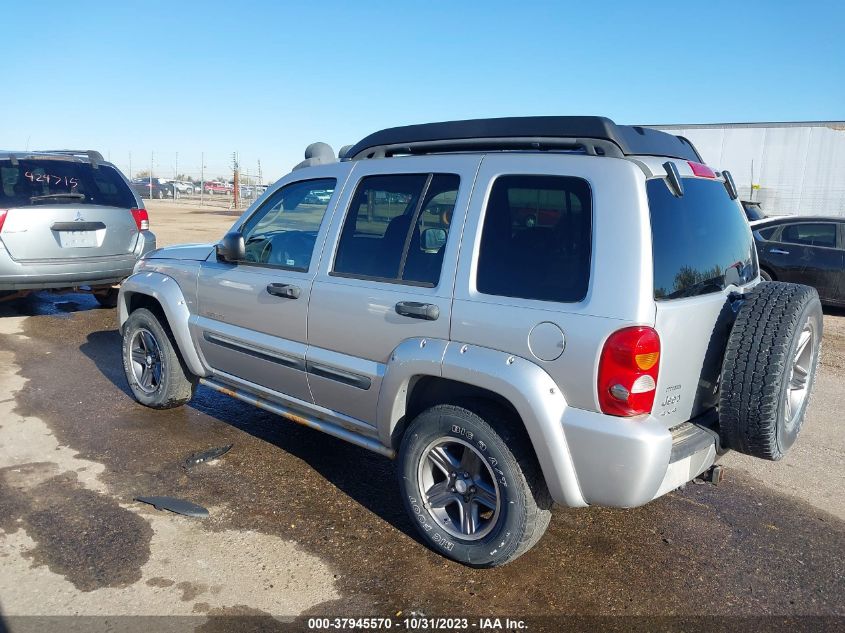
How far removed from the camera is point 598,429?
8.90 feet

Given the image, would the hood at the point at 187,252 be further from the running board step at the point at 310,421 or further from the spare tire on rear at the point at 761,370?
the spare tire on rear at the point at 761,370

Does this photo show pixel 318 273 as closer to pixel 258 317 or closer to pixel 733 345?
pixel 258 317

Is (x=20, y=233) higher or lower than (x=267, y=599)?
higher

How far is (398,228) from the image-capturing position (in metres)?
3.56

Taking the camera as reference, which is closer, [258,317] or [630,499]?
[630,499]

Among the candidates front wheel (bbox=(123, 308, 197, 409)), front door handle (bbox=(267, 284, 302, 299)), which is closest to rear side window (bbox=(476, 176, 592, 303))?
front door handle (bbox=(267, 284, 302, 299))

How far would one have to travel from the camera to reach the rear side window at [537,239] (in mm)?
2865

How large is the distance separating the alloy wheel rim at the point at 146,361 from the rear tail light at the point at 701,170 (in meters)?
3.81

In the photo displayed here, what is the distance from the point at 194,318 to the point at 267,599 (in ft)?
7.48

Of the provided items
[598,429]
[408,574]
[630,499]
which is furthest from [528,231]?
[408,574]

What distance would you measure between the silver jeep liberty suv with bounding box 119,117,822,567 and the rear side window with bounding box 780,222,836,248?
710 cm

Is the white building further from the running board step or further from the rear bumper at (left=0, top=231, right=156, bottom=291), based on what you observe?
the running board step

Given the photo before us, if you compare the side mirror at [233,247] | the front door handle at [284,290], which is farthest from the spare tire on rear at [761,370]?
the side mirror at [233,247]

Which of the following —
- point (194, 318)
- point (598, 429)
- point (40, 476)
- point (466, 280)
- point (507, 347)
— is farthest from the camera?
point (194, 318)
